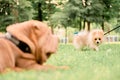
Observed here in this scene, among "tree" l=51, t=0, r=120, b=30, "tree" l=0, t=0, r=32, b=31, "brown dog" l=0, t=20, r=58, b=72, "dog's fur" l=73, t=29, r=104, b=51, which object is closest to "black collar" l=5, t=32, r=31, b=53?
"brown dog" l=0, t=20, r=58, b=72

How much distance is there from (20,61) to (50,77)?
95 centimetres

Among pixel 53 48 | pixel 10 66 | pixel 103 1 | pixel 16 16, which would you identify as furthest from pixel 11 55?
pixel 103 1

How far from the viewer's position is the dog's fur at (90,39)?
13773 mm

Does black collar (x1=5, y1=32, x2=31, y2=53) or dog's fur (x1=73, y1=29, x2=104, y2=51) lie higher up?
black collar (x1=5, y1=32, x2=31, y2=53)

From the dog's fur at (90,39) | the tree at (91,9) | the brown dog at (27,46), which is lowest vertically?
the tree at (91,9)

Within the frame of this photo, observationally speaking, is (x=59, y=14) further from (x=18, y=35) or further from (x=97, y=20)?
(x=18, y=35)

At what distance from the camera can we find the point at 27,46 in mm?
5164

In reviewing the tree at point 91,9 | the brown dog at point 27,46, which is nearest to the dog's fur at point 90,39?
the brown dog at point 27,46

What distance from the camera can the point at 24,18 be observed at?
2828 centimetres

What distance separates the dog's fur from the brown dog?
8487mm

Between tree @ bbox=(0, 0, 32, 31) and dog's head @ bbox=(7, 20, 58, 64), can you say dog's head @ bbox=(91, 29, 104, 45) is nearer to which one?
dog's head @ bbox=(7, 20, 58, 64)

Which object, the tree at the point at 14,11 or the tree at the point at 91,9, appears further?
the tree at the point at 91,9

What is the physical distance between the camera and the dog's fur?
13.8m

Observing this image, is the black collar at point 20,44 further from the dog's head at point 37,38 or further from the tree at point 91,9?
the tree at point 91,9
